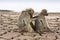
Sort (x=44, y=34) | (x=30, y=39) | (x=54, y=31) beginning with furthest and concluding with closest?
(x=54, y=31), (x=44, y=34), (x=30, y=39)

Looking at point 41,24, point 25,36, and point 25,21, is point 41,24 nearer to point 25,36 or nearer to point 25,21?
point 25,21

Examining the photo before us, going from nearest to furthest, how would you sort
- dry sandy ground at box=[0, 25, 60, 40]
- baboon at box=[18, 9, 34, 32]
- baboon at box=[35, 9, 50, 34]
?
dry sandy ground at box=[0, 25, 60, 40]
baboon at box=[18, 9, 34, 32]
baboon at box=[35, 9, 50, 34]

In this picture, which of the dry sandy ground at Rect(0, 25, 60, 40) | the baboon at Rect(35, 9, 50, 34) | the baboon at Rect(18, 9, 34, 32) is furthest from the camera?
the baboon at Rect(35, 9, 50, 34)

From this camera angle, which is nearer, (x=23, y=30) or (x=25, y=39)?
(x=25, y=39)

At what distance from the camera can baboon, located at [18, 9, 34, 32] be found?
853cm

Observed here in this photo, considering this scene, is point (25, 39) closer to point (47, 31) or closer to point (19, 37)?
point (19, 37)

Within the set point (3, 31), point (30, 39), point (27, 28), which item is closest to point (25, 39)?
point (30, 39)

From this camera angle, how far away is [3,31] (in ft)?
29.2

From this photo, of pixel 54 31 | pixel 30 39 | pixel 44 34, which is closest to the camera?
pixel 30 39

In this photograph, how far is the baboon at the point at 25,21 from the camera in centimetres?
853

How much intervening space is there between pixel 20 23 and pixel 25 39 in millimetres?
1116

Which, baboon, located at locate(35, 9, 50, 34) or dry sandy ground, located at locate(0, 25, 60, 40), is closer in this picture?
dry sandy ground, located at locate(0, 25, 60, 40)

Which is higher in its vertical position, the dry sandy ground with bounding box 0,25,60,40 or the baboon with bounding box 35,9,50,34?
the baboon with bounding box 35,9,50,34

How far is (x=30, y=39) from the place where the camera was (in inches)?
297
